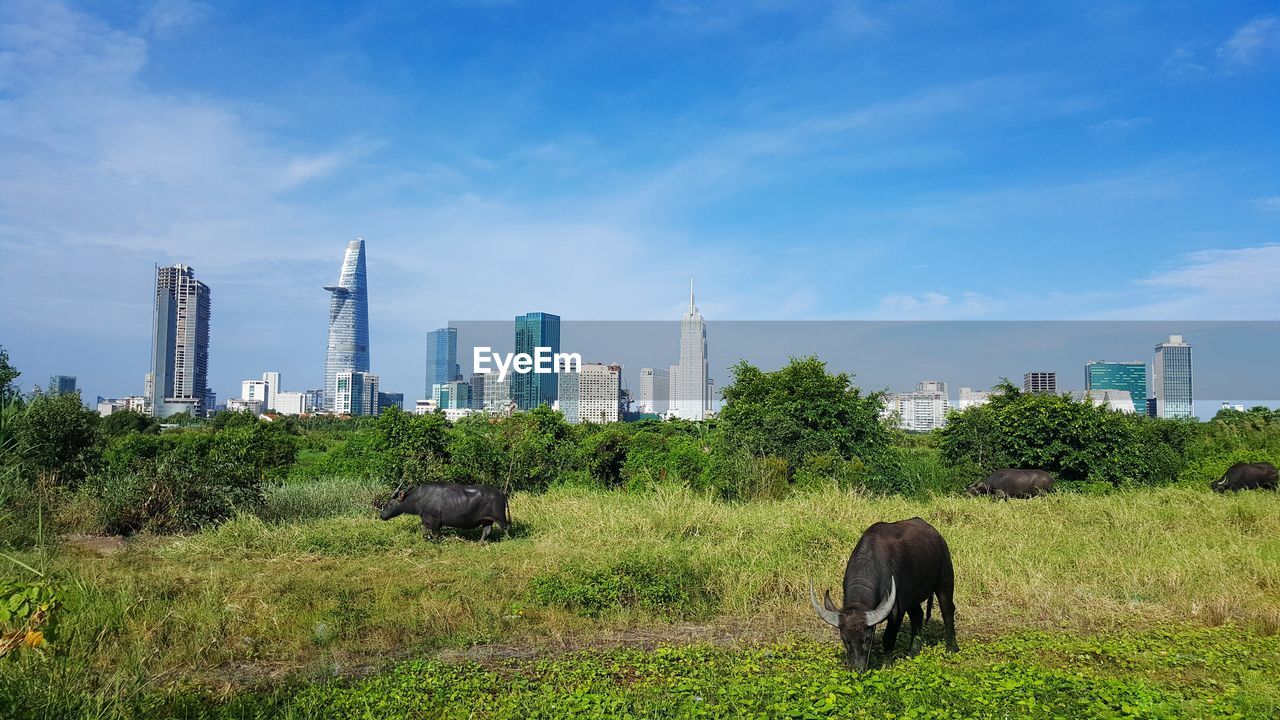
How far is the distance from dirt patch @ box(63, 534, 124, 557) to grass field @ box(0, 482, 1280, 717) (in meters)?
0.25

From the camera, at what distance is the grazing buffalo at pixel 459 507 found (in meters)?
11.9

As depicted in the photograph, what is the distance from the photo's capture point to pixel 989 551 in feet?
34.2

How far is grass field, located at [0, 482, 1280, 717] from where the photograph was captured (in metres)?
5.52

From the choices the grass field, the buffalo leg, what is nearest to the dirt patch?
Answer: the grass field

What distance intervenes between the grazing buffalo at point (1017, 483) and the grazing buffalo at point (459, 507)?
1204cm

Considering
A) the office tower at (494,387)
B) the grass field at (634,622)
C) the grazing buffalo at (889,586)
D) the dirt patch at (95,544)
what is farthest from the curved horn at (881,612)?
the office tower at (494,387)

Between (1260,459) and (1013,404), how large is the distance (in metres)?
7.34

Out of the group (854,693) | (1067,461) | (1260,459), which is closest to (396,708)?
(854,693)

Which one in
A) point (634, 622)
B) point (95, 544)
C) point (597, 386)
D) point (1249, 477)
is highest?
point (597, 386)

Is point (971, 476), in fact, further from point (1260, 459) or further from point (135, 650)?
point (135, 650)

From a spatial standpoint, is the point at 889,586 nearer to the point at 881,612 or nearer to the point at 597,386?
the point at 881,612

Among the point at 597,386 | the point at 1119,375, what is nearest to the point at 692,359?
the point at 597,386

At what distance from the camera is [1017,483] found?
18.1 meters

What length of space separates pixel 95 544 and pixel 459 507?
5.09 metres
